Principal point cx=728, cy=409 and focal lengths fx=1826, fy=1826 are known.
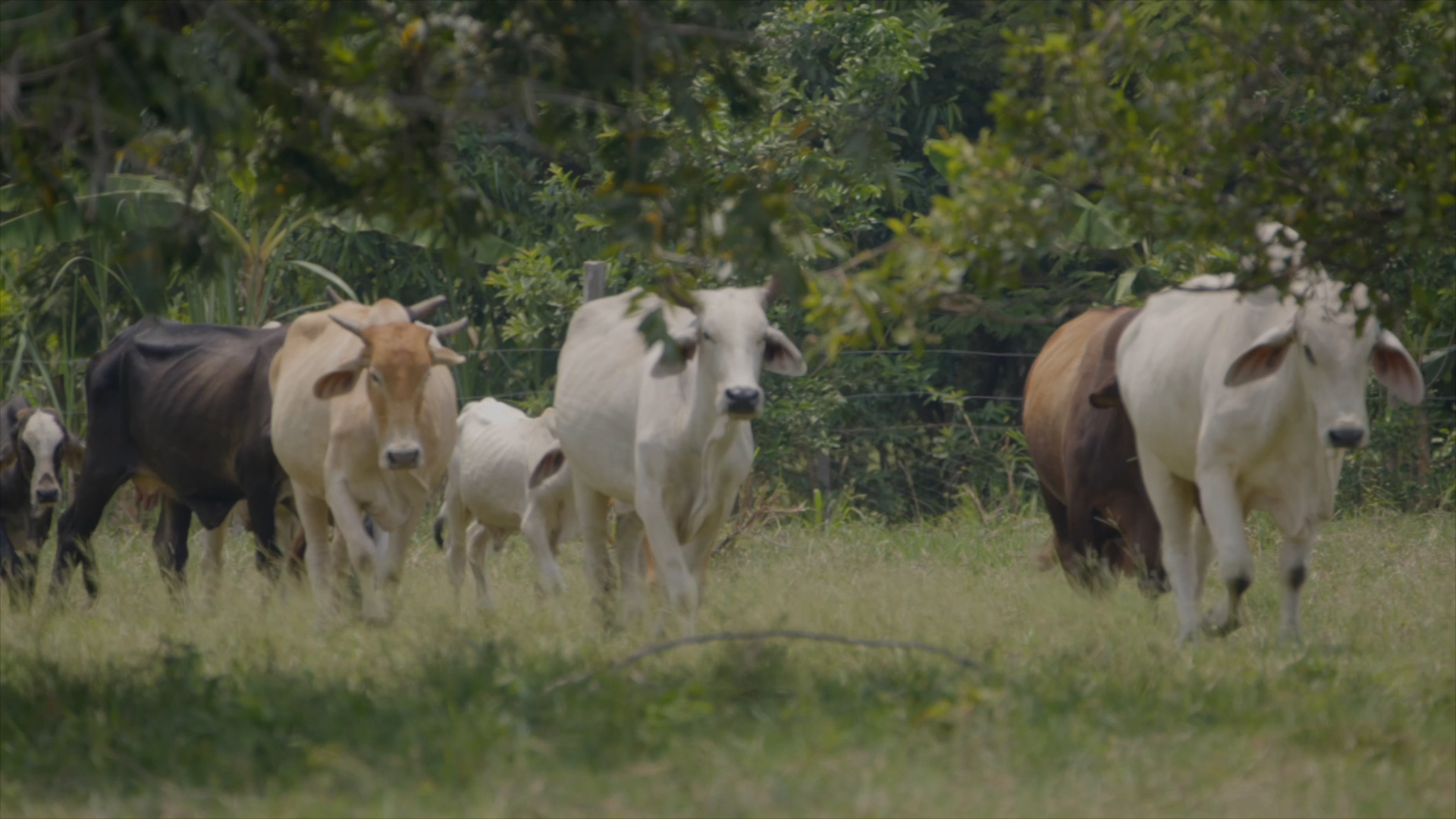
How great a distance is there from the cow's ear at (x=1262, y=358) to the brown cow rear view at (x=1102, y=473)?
3.84 ft

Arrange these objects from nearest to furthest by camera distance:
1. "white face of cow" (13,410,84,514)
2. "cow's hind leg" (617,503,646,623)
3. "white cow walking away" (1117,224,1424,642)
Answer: "white cow walking away" (1117,224,1424,642) < "cow's hind leg" (617,503,646,623) < "white face of cow" (13,410,84,514)

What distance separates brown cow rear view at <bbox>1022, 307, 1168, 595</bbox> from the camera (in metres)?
7.93

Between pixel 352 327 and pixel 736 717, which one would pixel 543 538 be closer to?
pixel 352 327

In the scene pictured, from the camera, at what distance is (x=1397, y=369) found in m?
6.82

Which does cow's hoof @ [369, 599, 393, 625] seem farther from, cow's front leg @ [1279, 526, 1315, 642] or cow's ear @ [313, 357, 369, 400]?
cow's front leg @ [1279, 526, 1315, 642]

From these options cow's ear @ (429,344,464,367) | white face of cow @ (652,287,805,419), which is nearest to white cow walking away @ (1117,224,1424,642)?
white face of cow @ (652,287,805,419)

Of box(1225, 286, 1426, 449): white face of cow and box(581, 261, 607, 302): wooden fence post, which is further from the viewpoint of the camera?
box(581, 261, 607, 302): wooden fence post

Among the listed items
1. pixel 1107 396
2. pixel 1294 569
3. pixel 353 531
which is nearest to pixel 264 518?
pixel 353 531

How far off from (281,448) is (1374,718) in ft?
16.8

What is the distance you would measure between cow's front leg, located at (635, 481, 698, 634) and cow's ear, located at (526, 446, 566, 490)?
1.84 meters

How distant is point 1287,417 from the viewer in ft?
22.2

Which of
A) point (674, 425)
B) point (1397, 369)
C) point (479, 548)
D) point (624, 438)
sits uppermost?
point (1397, 369)

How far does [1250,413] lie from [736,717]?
2.66 metres

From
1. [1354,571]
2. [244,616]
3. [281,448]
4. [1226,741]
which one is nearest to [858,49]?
[1354,571]
